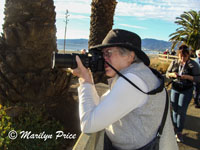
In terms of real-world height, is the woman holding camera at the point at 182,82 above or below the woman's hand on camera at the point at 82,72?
below

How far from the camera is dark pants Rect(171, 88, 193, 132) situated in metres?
3.67

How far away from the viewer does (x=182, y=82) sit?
3.66 m

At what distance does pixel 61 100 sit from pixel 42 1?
2.01 m

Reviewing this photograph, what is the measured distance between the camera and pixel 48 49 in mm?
3855

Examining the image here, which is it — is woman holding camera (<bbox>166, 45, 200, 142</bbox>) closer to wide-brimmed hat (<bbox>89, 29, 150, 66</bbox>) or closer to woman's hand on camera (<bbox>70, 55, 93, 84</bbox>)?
wide-brimmed hat (<bbox>89, 29, 150, 66</bbox>)

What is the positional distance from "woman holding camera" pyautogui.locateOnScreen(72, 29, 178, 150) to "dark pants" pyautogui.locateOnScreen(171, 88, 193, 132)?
2265 mm

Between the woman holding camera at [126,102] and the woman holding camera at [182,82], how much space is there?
2267mm

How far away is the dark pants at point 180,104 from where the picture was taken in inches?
145

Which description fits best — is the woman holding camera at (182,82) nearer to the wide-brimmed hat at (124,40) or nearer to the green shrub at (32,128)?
the green shrub at (32,128)

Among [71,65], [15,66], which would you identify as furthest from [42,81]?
[71,65]

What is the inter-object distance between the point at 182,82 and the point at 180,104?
1.44 feet

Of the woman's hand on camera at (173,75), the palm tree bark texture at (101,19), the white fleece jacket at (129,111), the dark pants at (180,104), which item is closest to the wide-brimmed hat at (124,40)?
the white fleece jacket at (129,111)

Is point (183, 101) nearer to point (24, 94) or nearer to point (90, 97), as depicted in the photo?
point (90, 97)

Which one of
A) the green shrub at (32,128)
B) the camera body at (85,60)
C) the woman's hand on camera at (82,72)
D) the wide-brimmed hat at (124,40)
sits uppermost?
the wide-brimmed hat at (124,40)
